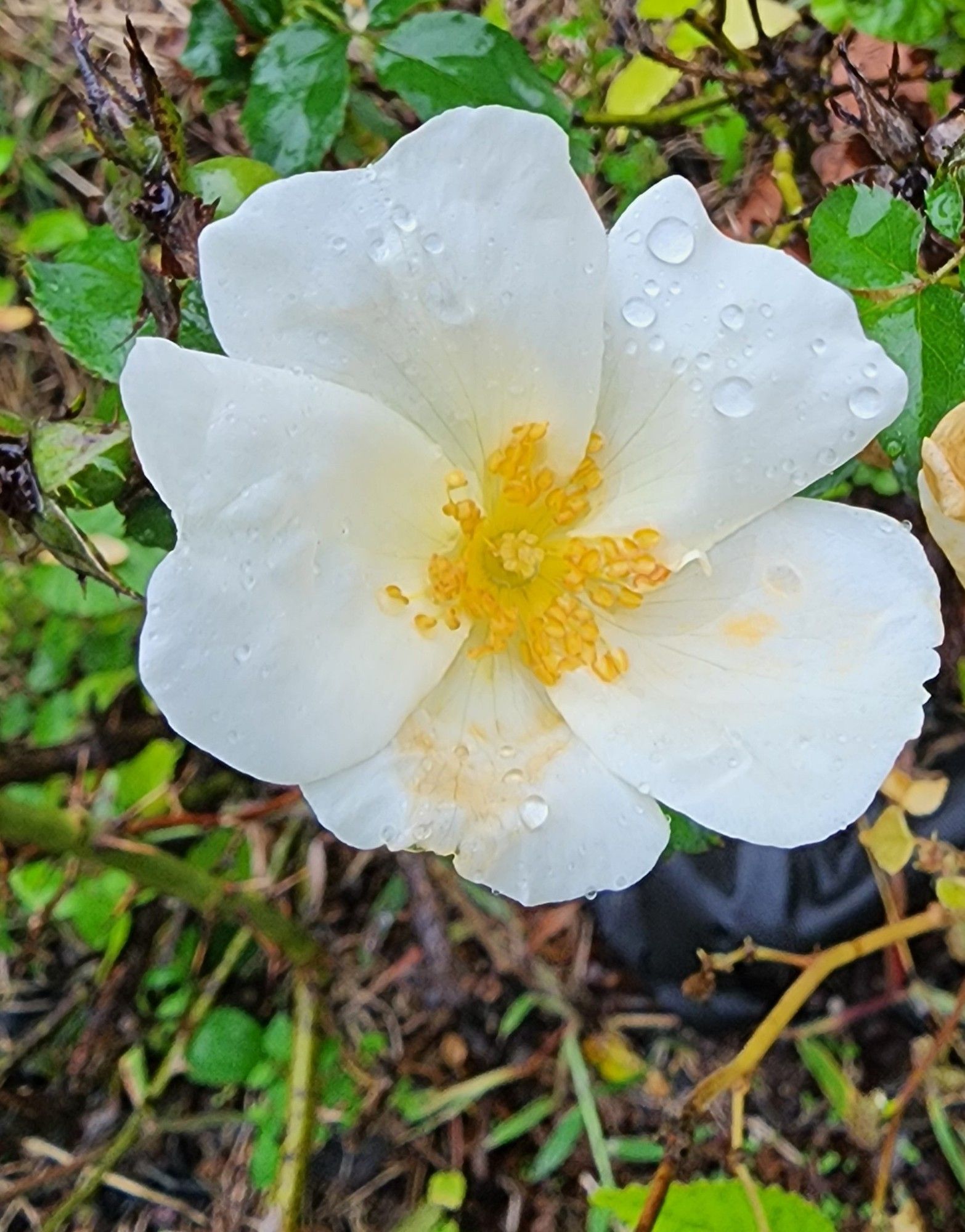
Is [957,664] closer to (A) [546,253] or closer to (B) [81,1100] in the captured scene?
(A) [546,253]

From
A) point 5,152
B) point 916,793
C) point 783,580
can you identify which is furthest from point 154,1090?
point 5,152

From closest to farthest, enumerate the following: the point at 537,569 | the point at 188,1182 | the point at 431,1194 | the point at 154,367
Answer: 1. the point at 154,367
2. the point at 537,569
3. the point at 431,1194
4. the point at 188,1182

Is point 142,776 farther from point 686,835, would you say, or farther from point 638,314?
point 638,314

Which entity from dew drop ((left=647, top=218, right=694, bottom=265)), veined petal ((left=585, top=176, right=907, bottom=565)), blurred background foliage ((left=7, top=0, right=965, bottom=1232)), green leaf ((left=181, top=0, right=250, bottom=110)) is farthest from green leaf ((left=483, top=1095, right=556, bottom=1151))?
green leaf ((left=181, top=0, right=250, bottom=110))

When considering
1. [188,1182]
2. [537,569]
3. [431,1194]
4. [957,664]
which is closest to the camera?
[537,569]

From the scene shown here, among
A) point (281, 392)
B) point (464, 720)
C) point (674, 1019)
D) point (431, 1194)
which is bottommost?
point (431, 1194)

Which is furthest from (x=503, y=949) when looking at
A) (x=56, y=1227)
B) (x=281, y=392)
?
(x=281, y=392)
